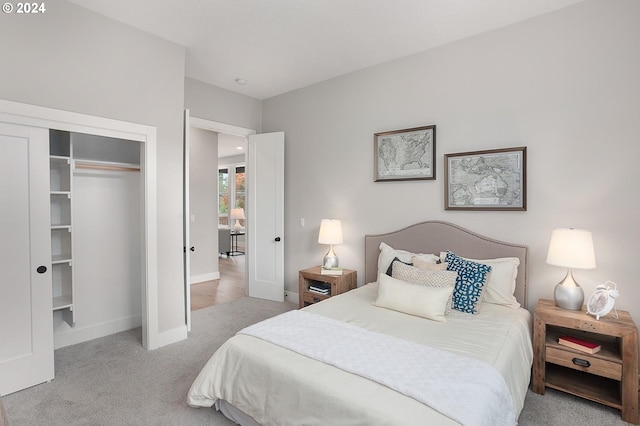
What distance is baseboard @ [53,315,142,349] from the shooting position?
310 centimetres

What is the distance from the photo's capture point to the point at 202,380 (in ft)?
6.61

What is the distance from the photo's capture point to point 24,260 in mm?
2424

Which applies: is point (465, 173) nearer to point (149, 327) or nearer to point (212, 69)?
point (212, 69)

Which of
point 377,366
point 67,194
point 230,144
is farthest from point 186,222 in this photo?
point 230,144

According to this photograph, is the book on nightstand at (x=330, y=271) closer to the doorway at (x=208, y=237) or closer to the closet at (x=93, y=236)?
the doorway at (x=208, y=237)

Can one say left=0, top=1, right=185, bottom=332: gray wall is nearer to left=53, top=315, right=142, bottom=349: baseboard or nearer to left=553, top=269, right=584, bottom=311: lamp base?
left=53, top=315, right=142, bottom=349: baseboard

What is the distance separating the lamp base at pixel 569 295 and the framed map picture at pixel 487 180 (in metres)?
0.67

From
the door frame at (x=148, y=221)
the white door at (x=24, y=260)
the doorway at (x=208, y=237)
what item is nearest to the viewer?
the white door at (x=24, y=260)

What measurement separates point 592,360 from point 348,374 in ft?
5.86

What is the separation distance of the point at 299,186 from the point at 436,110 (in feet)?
6.56

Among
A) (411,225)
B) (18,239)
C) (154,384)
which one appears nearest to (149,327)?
(154,384)

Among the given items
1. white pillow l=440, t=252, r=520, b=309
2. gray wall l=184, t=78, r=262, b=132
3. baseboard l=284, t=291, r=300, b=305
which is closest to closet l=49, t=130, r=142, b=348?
gray wall l=184, t=78, r=262, b=132

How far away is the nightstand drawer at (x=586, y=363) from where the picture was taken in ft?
6.91

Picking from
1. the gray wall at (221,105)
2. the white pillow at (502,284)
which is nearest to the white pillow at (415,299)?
the white pillow at (502,284)
